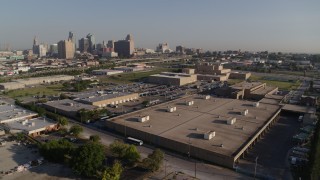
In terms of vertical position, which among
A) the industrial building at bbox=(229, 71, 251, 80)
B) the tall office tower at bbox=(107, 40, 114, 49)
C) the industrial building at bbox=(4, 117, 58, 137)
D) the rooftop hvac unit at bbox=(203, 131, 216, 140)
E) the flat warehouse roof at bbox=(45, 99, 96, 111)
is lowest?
the industrial building at bbox=(4, 117, 58, 137)

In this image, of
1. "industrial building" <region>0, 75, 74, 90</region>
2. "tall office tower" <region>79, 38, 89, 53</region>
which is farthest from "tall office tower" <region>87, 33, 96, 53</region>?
"industrial building" <region>0, 75, 74, 90</region>

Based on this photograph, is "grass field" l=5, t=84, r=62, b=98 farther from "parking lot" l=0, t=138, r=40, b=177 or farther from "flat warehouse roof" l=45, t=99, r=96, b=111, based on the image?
"parking lot" l=0, t=138, r=40, b=177

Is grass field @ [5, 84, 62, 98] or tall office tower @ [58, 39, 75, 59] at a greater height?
tall office tower @ [58, 39, 75, 59]

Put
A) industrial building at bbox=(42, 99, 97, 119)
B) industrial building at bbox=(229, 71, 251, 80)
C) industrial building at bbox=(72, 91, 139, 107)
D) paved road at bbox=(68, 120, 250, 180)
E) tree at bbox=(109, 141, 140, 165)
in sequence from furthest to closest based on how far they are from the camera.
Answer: industrial building at bbox=(229, 71, 251, 80)
industrial building at bbox=(72, 91, 139, 107)
industrial building at bbox=(42, 99, 97, 119)
tree at bbox=(109, 141, 140, 165)
paved road at bbox=(68, 120, 250, 180)

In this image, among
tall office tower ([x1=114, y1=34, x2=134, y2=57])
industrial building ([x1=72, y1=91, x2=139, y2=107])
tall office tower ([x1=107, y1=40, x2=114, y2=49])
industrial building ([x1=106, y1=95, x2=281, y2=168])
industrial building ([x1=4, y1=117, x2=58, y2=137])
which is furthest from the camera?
tall office tower ([x1=107, y1=40, x2=114, y2=49])

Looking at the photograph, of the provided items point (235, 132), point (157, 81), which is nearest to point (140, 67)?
point (157, 81)

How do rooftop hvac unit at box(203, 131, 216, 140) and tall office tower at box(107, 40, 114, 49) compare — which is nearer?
rooftop hvac unit at box(203, 131, 216, 140)

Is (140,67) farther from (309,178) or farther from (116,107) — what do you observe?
(309,178)
